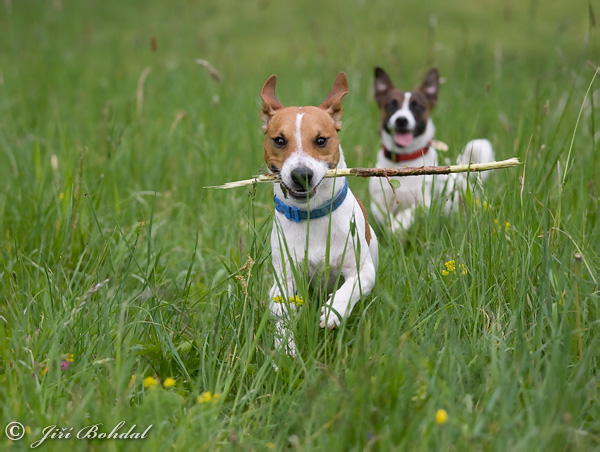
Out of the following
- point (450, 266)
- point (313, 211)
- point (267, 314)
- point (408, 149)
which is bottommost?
point (267, 314)

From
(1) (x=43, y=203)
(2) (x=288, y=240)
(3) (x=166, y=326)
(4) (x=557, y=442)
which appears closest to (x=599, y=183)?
(2) (x=288, y=240)

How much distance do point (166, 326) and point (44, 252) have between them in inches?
45.0

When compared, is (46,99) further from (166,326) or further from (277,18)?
(277,18)

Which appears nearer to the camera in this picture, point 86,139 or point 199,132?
point 199,132

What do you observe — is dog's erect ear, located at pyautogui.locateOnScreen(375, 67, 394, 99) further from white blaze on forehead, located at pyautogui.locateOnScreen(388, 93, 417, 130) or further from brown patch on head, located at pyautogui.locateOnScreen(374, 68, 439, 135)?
white blaze on forehead, located at pyautogui.locateOnScreen(388, 93, 417, 130)

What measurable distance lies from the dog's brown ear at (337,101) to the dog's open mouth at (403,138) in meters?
1.63

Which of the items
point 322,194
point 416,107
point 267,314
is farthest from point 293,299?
point 416,107

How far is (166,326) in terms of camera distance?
2898mm

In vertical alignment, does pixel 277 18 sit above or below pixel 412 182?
above

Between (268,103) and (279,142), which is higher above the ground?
(268,103)

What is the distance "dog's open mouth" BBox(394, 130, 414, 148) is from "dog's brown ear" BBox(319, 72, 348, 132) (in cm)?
163

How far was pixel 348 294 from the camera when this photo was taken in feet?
9.35

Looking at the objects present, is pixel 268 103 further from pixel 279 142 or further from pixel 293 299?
pixel 293 299

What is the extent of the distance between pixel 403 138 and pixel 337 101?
178 cm
